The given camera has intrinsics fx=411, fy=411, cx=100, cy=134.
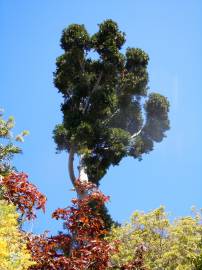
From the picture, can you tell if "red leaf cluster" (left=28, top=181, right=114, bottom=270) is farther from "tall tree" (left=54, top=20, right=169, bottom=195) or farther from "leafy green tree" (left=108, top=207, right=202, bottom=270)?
"tall tree" (left=54, top=20, right=169, bottom=195)

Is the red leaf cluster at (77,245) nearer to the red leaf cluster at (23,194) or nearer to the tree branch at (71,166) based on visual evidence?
the red leaf cluster at (23,194)

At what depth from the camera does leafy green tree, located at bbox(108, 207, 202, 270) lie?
14.2 metres

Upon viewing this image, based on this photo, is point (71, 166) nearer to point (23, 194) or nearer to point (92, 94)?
point (92, 94)

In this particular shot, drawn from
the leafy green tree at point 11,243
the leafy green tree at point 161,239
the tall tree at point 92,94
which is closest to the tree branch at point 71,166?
the tall tree at point 92,94

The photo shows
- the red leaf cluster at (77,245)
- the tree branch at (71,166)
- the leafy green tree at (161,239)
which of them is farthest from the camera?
the tree branch at (71,166)

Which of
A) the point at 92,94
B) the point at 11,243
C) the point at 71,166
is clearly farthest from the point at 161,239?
the point at 11,243

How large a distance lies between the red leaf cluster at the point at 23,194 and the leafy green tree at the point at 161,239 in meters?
5.79

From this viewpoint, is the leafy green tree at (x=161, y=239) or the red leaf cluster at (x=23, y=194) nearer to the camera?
the red leaf cluster at (x=23, y=194)

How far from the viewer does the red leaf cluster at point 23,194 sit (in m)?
8.16

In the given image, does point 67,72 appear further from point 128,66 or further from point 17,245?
point 17,245

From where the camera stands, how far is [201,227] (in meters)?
15.4

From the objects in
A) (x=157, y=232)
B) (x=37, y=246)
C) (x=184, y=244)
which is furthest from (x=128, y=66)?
(x=37, y=246)

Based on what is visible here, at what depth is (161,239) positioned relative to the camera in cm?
1581

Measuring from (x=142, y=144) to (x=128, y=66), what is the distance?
455 cm
